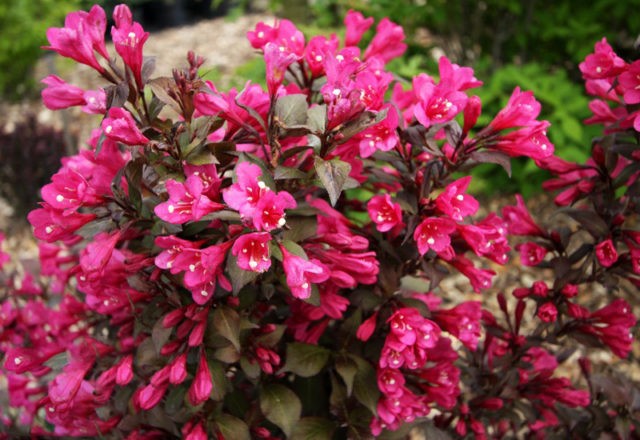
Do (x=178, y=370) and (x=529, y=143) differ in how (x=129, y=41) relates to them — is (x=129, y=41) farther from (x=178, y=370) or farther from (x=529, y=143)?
(x=529, y=143)

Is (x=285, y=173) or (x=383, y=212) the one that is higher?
(x=285, y=173)

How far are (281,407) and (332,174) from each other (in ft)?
1.95

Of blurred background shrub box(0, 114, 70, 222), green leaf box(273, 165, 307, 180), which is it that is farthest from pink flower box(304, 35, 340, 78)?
blurred background shrub box(0, 114, 70, 222)

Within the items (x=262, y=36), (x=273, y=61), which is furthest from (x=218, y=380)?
(x=262, y=36)

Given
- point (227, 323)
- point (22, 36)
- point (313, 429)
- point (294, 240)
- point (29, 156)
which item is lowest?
point (29, 156)

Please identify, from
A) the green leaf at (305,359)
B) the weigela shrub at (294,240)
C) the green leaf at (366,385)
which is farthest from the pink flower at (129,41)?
the green leaf at (366,385)

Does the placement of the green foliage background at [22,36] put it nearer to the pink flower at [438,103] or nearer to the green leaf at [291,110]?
the green leaf at [291,110]

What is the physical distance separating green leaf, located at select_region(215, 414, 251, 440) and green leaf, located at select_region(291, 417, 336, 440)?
131mm

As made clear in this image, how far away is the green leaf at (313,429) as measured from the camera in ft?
4.98

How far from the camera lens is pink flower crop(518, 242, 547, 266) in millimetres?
1638

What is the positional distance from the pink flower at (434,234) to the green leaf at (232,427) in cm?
57

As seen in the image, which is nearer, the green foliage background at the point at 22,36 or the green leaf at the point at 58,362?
the green leaf at the point at 58,362

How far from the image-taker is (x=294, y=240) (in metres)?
1.32

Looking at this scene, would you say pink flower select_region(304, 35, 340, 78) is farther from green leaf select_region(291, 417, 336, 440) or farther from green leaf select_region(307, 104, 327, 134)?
green leaf select_region(291, 417, 336, 440)
